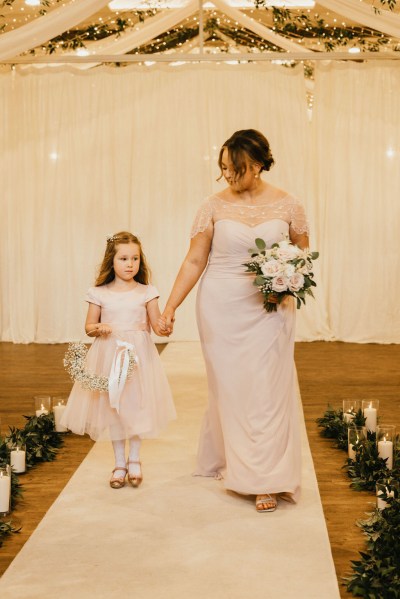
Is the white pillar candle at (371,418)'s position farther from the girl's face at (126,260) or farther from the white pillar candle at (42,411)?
the white pillar candle at (42,411)

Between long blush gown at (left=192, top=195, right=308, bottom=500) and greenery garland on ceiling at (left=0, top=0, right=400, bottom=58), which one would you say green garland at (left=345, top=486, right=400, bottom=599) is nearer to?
long blush gown at (left=192, top=195, right=308, bottom=500)

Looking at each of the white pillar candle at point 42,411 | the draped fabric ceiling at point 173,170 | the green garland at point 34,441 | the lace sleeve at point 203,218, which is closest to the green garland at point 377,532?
the lace sleeve at point 203,218

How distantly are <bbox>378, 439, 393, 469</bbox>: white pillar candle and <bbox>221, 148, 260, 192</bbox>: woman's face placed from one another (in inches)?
56.3

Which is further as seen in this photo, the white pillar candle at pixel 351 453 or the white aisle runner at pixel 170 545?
the white pillar candle at pixel 351 453

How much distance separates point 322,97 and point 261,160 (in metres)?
5.86

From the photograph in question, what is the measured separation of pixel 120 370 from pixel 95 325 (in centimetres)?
27

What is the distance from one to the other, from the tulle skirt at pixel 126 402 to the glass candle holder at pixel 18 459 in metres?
0.34

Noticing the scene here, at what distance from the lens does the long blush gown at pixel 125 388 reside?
4258mm

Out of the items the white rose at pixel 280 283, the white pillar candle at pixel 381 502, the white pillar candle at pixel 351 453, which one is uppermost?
the white rose at pixel 280 283

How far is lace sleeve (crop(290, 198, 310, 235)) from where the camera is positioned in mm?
4062

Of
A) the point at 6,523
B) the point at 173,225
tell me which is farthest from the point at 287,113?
the point at 6,523

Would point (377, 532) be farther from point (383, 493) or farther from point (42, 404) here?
point (42, 404)

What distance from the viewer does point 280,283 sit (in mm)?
3814

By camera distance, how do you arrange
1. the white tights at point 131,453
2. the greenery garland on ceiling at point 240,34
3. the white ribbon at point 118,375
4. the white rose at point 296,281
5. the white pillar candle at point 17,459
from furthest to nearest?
the greenery garland on ceiling at point 240,34, the white pillar candle at point 17,459, the white tights at point 131,453, the white ribbon at point 118,375, the white rose at point 296,281
